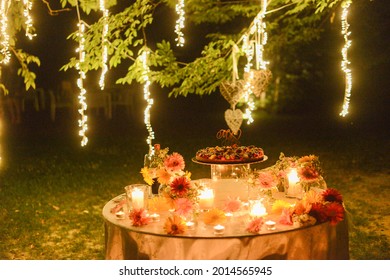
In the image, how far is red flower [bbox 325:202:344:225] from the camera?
282 centimetres

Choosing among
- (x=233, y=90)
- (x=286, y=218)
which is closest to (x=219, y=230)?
(x=286, y=218)

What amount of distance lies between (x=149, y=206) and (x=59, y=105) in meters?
10.8

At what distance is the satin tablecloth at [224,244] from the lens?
2.65 metres

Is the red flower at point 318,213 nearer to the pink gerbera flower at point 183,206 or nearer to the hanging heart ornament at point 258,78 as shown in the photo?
the pink gerbera flower at point 183,206

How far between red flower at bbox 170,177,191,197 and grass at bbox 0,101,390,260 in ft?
4.70

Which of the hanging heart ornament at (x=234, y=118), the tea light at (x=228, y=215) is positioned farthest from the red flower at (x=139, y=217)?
the hanging heart ornament at (x=234, y=118)

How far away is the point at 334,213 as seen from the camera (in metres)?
2.83

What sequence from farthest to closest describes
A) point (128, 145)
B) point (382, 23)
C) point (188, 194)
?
1. point (382, 23)
2. point (128, 145)
3. point (188, 194)

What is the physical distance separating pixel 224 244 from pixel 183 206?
14.2 inches

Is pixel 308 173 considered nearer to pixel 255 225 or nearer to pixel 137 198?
pixel 255 225

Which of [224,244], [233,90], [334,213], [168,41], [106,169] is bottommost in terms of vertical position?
[106,169]

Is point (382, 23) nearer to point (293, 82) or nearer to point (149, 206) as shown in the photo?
point (293, 82)
